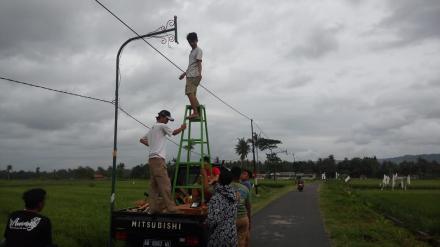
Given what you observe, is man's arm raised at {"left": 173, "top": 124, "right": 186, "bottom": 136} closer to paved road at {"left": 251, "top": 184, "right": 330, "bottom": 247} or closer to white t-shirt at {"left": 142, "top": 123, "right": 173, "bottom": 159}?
white t-shirt at {"left": 142, "top": 123, "right": 173, "bottom": 159}

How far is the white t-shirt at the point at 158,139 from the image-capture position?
6926 millimetres

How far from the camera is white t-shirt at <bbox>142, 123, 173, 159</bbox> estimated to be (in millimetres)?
6926

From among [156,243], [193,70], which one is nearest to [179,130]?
[193,70]

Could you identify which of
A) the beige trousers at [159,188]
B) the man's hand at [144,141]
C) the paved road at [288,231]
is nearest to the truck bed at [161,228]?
the beige trousers at [159,188]

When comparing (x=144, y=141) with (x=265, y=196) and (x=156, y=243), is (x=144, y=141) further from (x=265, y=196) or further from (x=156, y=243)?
(x=265, y=196)

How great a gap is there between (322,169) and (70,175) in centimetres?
7698

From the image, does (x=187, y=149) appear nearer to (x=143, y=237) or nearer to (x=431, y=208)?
(x=143, y=237)

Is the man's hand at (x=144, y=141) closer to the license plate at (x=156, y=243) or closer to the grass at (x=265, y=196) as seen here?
the license plate at (x=156, y=243)

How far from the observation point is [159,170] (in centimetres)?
687

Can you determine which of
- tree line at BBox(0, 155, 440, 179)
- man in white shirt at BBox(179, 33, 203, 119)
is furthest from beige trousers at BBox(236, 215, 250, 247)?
tree line at BBox(0, 155, 440, 179)

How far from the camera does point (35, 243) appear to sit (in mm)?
4062

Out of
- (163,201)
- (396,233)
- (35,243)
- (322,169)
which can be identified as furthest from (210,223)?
(322,169)

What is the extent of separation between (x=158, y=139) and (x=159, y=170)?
1.62 feet

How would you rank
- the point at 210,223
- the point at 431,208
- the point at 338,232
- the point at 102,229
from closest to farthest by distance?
1. the point at 210,223
2. the point at 102,229
3. the point at 338,232
4. the point at 431,208
